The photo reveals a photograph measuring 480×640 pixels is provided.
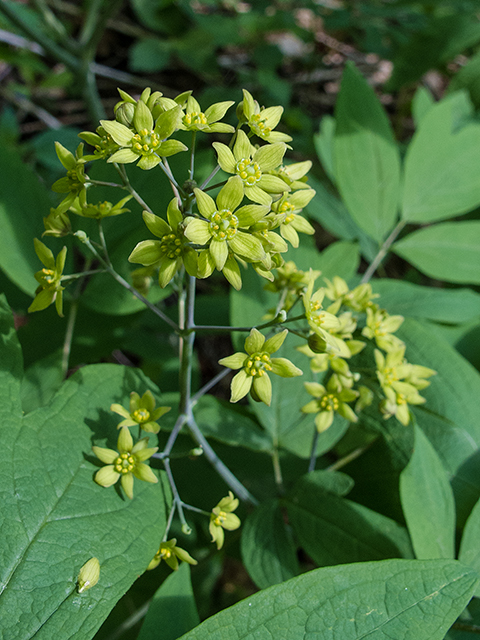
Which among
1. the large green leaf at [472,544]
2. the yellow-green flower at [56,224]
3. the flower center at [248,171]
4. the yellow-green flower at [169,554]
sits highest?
the flower center at [248,171]

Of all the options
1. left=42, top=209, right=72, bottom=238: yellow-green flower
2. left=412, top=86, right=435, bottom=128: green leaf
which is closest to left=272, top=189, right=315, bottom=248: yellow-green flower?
left=42, top=209, right=72, bottom=238: yellow-green flower

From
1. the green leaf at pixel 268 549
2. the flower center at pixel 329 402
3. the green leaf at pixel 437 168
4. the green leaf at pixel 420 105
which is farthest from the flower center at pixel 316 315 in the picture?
the green leaf at pixel 420 105

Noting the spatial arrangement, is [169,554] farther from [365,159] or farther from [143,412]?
[365,159]

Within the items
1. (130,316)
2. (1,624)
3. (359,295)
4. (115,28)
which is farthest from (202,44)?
(1,624)

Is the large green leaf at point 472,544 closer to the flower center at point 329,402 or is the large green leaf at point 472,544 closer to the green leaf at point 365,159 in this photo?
the flower center at point 329,402

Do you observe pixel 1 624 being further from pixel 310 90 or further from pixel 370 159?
pixel 310 90

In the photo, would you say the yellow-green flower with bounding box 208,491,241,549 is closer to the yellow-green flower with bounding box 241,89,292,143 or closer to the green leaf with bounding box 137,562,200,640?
the green leaf with bounding box 137,562,200,640
